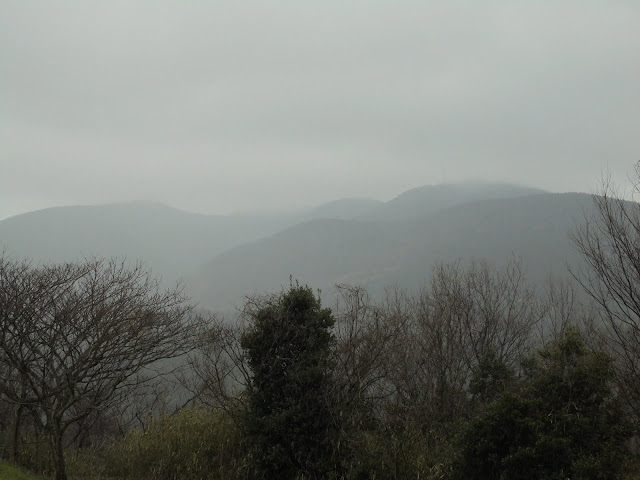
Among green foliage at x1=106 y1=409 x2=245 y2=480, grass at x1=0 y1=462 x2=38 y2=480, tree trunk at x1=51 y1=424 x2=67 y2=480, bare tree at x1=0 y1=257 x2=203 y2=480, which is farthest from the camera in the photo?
green foliage at x1=106 y1=409 x2=245 y2=480

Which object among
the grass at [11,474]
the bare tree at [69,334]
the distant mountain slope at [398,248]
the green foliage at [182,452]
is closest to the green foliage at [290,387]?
the green foliage at [182,452]

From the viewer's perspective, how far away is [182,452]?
37.1 ft

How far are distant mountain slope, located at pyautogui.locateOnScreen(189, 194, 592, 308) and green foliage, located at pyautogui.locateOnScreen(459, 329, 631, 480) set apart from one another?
83594 mm

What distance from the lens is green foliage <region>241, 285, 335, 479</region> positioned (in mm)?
10742

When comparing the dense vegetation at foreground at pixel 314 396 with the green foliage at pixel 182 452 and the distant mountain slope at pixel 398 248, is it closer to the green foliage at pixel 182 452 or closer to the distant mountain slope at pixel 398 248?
the green foliage at pixel 182 452

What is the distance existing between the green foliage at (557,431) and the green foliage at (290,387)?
10.1 ft

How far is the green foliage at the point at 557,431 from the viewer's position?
9.09m

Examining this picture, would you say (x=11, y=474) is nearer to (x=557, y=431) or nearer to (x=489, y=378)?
(x=557, y=431)

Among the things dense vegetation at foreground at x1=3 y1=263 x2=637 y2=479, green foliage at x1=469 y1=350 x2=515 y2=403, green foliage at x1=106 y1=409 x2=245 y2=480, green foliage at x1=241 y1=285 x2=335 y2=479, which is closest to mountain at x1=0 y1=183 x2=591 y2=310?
green foliage at x1=469 y1=350 x2=515 y2=403

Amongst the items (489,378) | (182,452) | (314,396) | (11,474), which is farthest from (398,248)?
(11,474)

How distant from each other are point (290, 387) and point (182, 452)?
2.87m

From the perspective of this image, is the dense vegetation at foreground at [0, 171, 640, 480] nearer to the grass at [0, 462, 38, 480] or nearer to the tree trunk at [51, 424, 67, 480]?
the tree trunk at [51, 424, 67, 480]

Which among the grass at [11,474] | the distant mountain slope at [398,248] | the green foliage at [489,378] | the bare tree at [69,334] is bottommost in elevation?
the green foliage at [489,378]

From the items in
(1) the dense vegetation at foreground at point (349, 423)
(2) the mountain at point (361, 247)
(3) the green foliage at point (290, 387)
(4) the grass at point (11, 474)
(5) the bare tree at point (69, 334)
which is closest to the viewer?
(4) the grass at point (11, 474)
